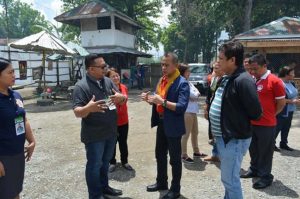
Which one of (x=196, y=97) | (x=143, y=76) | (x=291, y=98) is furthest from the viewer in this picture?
(x=143, y=76)

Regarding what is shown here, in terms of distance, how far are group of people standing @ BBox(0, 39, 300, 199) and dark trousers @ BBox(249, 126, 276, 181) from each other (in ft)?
0.05

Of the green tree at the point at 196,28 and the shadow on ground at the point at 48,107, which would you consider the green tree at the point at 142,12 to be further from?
the shadow on ground at the point at 48,107

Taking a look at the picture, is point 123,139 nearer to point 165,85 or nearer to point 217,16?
point 165,85

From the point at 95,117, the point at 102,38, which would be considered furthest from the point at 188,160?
the point at 102,38

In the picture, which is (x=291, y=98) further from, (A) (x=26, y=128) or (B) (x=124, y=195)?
(A) (x=26, y=128)

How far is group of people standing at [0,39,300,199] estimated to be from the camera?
10.4ft

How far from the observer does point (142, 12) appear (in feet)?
105

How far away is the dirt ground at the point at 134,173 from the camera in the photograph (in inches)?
184

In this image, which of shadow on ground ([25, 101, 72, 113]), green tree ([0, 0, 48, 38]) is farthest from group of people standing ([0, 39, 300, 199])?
green tree ([0, 0, 48, 38])

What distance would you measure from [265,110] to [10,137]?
11.4 feet

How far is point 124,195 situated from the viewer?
4.61 m

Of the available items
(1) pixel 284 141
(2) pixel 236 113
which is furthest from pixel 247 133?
(1) pixel 284 141

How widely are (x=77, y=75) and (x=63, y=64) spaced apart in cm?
381

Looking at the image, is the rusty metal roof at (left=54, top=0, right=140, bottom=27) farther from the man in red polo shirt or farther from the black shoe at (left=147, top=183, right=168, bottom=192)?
the black shoe at (left=147, top=183, right=168, bottom=192)
